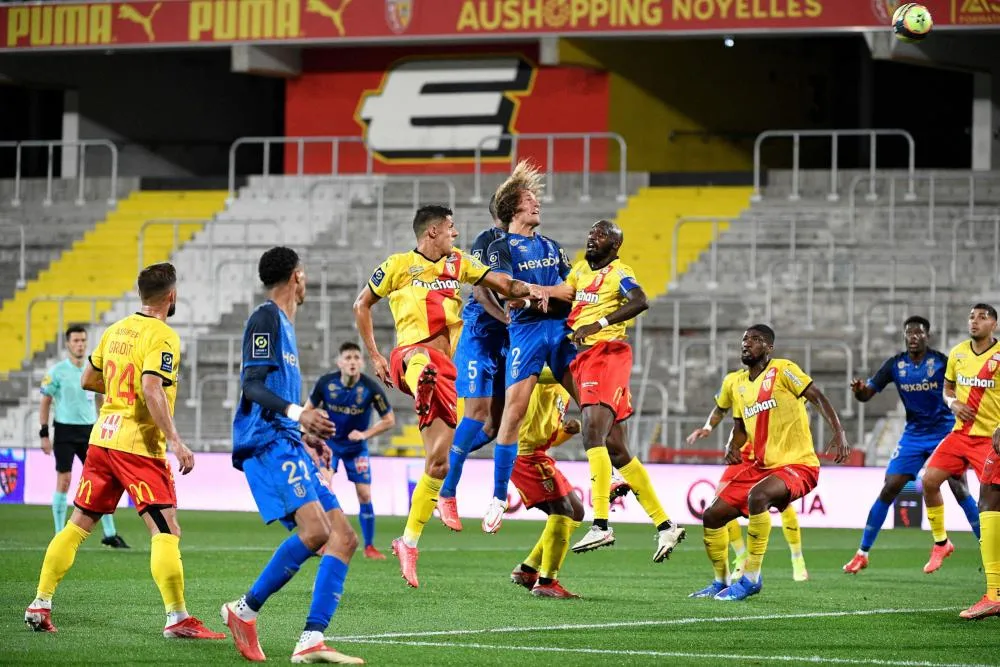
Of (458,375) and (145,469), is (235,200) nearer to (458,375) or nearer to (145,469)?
(458,375)

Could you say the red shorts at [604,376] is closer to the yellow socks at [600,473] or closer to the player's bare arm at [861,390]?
the yellow socks at [600,473]

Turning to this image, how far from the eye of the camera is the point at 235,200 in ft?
102

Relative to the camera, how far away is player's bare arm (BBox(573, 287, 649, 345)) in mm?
11969

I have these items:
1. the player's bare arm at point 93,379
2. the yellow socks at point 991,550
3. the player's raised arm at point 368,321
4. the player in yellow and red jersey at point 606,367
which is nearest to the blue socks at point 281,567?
the player's bare arm at point 93,379

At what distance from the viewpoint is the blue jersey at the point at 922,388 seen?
650 inches

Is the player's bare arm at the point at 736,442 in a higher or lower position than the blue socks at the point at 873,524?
higher

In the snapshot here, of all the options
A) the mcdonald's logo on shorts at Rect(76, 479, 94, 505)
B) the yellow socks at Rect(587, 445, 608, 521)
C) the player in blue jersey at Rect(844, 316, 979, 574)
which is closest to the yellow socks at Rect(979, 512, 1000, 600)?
the yellow socks at Rect(587, 445, 608, 521)

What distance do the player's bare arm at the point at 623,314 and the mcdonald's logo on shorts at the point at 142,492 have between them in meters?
3.54

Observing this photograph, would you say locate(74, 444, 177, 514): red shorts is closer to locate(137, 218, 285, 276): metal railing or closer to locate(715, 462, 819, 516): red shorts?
locate(715, 462, 819, 516): red shorts

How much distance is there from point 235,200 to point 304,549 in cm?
2303

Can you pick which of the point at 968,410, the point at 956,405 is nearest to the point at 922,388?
the point at 956,405

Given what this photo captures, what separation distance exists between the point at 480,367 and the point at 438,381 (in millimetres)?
873

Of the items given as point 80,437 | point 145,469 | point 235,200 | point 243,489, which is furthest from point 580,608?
point 235,200

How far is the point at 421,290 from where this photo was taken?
11.6 meters
